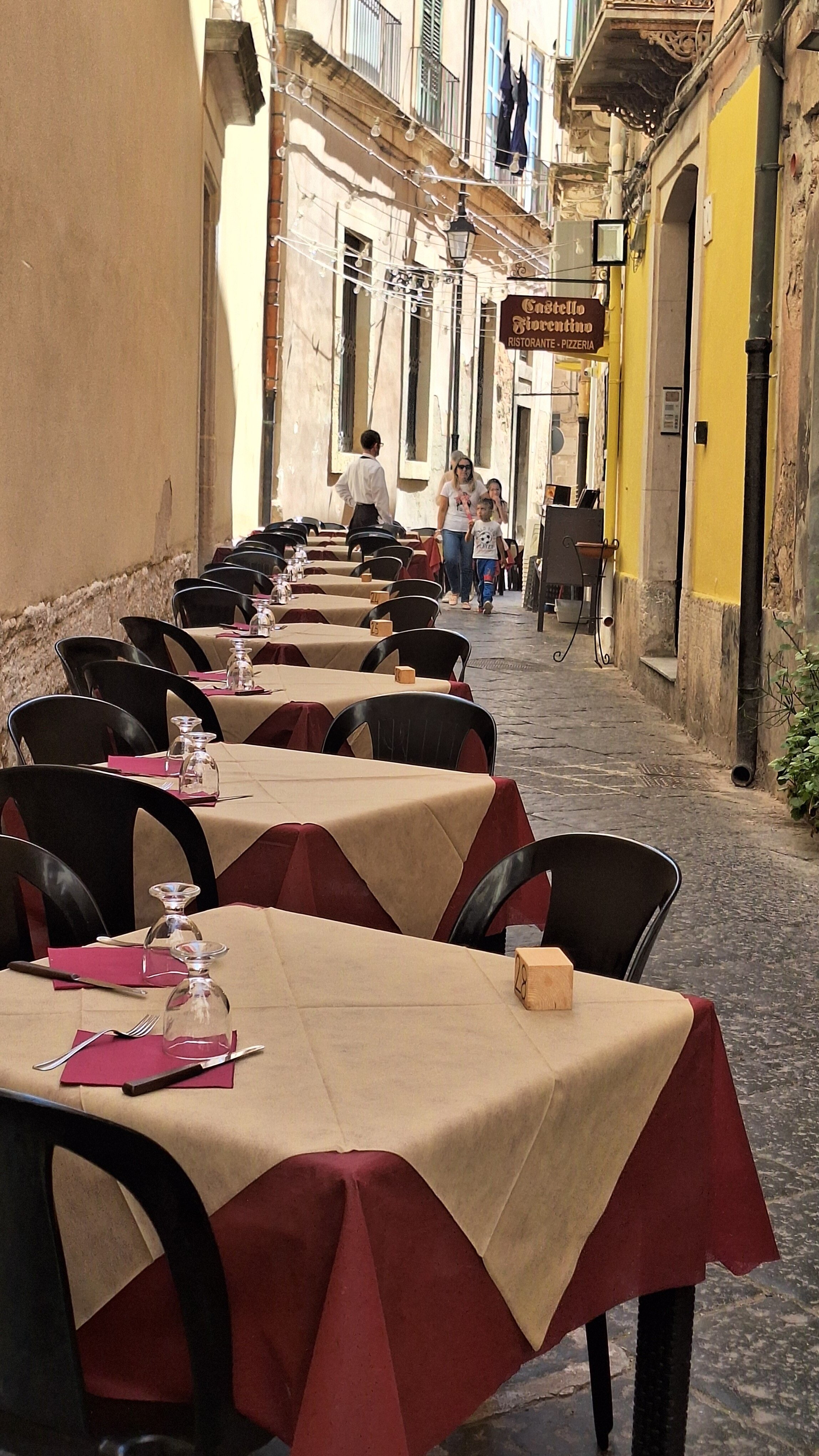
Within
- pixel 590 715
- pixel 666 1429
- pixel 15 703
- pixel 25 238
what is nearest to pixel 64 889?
pixel 666 1429

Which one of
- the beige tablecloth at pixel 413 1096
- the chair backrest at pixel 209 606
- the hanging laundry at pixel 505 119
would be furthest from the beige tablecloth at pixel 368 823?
the hanging laundry at pixel 505 119

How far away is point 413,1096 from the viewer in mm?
1917

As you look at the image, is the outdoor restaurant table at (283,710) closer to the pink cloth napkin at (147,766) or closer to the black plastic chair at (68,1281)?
the pink cloth napkin at (147,766)

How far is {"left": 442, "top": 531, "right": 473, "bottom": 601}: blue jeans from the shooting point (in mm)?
18531

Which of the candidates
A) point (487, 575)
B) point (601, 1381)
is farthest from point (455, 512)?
point (601, 1381)

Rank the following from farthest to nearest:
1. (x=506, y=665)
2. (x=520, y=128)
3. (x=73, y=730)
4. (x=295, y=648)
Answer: (x=520, y=128) < (x=506, y=665) < (x=295, y=648) < (x=73, y=730)

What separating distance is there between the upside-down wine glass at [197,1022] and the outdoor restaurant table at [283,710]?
2770mm

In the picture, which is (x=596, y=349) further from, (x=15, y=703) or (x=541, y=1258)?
(x=541, y=1258)

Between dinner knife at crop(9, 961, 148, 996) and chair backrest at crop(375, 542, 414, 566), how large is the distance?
10.2m

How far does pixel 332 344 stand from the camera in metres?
18.5

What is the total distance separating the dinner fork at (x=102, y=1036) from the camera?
6.53 ft

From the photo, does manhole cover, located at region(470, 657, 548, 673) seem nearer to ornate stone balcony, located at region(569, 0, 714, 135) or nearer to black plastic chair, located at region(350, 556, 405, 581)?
black plastic chair, located at region(350, 556, 405, 581)

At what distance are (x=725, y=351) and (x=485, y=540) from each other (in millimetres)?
9670

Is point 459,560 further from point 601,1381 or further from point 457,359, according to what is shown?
point 601,1381
